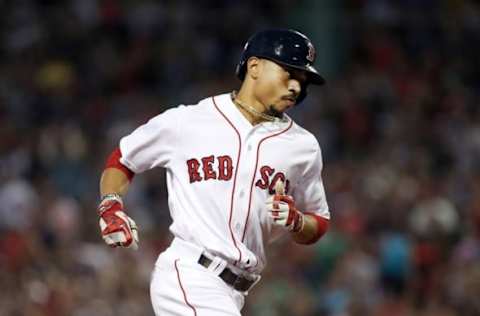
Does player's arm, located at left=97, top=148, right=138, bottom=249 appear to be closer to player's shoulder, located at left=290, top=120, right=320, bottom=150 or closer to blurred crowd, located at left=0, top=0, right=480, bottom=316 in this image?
player's shoulder, located at left=290, top=120, right=320, bottom=150

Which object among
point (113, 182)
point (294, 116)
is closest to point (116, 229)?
point (113, 182)

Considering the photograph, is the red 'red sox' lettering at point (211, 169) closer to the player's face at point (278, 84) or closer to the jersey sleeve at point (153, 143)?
the jersey sleeve at point (153, 143)

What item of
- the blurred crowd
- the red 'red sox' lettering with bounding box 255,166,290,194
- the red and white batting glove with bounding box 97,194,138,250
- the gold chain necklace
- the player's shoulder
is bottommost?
the blurred crowd

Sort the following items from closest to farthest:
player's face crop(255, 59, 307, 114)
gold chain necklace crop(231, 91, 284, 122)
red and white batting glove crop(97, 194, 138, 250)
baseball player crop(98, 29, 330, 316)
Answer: red and white batting glove crop(97, 194, 138, 250) → baseball player crop(98, 29, 330, 316) → player's face crop(255, 59, 307, 114) → gold chain necklace crop(231, 91, 284, 122)

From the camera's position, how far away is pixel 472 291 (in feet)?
25.3

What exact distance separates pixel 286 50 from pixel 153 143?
0.64 meters

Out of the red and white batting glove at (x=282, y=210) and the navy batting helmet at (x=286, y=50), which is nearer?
the red and white batting glove at (x=282, y=210)

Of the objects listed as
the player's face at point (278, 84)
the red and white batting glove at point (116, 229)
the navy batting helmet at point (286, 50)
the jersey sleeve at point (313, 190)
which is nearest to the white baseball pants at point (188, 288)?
the red and white batting glove at point (116, 229)

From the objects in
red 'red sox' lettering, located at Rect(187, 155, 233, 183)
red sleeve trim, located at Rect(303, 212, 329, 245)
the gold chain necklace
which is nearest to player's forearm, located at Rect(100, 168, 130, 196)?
red 'red sox' lettering, located at Rect(187, 155, 233, 183)

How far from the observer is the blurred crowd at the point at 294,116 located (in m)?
8.25

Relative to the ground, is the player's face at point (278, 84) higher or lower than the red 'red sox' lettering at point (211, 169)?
higher

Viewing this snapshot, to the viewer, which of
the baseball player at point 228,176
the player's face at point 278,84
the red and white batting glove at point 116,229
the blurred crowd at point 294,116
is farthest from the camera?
the blurred crowd at point 294,116

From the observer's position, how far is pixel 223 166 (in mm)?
4480

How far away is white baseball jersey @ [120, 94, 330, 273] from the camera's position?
446 centimetres
